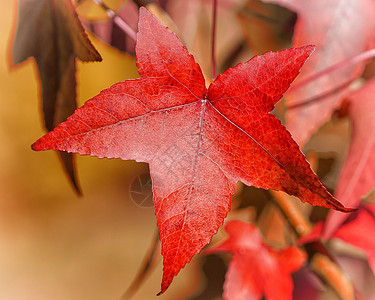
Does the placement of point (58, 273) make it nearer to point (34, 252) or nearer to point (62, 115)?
point (34, 252)

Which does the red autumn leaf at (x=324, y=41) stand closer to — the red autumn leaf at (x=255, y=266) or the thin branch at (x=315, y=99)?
the thin branch at (x=315, y=99)

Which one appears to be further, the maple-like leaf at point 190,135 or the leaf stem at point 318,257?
the leaf stem at point 318,257

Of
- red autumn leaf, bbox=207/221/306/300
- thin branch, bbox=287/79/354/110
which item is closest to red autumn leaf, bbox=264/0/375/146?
thin branch, bbox=287/79/354/110

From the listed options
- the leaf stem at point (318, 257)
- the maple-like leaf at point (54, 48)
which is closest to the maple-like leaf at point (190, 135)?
the maple-like leaf at point (54, 48)

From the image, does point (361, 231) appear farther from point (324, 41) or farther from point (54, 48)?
point (54, 48)

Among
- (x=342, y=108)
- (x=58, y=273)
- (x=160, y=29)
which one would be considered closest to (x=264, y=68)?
(x=160, y=29)
